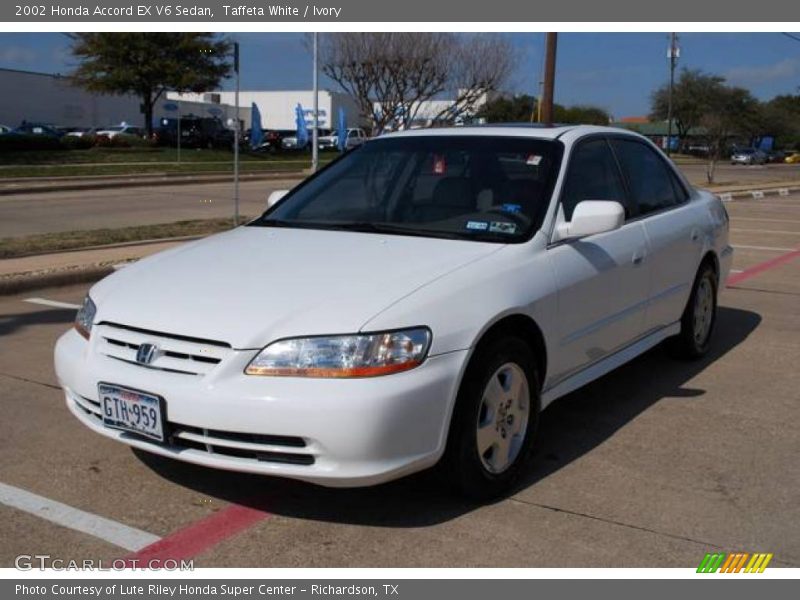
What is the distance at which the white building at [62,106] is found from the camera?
2272 inches

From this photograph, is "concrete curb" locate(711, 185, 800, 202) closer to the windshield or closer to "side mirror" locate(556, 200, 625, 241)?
the windshield

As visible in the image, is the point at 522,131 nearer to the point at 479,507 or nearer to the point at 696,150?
the point at 479,507

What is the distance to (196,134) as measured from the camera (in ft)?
152

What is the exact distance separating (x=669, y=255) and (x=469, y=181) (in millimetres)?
1528

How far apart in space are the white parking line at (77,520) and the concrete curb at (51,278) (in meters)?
4.71

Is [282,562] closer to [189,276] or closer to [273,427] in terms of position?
[273,427]

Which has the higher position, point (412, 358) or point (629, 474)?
point (412, 358)

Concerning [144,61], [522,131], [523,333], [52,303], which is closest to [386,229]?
[523,333]

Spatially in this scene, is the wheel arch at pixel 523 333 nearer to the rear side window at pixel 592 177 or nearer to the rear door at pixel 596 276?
the rear door at pixel 596 276

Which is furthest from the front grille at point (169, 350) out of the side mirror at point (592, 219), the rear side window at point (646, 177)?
the rear side window at point (646, 177)

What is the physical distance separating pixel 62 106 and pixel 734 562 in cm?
6567

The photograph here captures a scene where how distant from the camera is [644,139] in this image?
5.85 meters

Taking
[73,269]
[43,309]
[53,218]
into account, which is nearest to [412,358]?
[43,309]

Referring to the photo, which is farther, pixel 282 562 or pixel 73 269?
pixel 73 269
